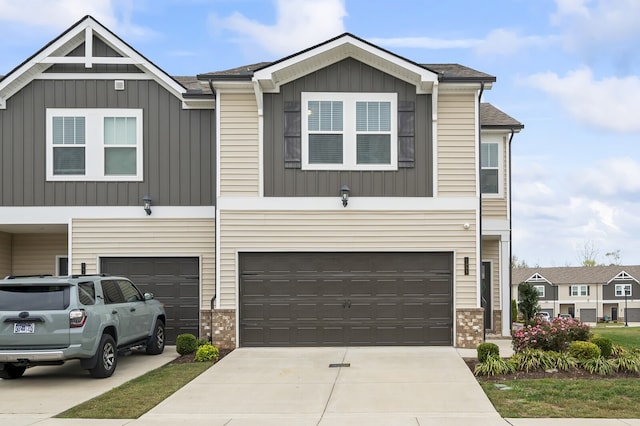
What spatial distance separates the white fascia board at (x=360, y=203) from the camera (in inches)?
634

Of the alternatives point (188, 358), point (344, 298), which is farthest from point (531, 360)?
point (188, 358)

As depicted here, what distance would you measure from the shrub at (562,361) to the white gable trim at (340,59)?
20.4 feet

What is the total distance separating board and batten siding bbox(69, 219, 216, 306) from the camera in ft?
56.2

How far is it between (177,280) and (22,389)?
595cm

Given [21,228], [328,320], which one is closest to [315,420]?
[328,320]

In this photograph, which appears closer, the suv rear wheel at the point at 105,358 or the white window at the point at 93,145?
the suv rear wheel at the point at 105,358

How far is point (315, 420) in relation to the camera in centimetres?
954

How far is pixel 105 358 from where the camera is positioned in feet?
41.3

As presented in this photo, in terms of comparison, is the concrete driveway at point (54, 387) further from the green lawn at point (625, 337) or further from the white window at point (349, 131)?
the green lawn at point (625, 337)

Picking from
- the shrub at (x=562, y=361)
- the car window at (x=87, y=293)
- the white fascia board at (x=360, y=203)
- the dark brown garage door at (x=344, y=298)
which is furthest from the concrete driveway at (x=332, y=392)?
the white fascia board at (x=360, y=203)

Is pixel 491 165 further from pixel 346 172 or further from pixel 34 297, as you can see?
pixel 34 297

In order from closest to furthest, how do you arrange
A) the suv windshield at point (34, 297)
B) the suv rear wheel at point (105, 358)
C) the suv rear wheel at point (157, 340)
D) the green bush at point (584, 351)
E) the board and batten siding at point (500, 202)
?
the suv windshield at point (34, 297)
the suv rear wheel at point (105, 358)
the green bush at point (584, 351)
the suv rear wheel at point (157, 340)
the board and batten siding at point (500, 202)

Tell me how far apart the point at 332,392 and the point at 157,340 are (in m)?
5.59

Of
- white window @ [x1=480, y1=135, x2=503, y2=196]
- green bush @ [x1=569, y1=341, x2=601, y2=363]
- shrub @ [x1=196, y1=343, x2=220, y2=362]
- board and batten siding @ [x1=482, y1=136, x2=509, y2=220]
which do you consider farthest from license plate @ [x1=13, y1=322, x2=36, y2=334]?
white window @ [x1=480, y1=135, x2=503, y2=196]
